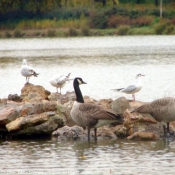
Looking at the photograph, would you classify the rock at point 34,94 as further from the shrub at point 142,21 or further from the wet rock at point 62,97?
the shrub at point 142,21

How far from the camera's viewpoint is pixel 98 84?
2762 centimetres

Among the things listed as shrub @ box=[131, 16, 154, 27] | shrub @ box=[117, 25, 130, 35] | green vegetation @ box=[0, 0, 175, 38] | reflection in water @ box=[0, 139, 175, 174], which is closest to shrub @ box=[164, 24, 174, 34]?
green vegetation @ box=[0, 0, 175, 38]

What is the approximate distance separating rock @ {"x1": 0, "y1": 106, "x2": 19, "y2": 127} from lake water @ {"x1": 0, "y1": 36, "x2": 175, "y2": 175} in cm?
42

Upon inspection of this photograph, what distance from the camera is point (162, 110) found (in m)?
14.4

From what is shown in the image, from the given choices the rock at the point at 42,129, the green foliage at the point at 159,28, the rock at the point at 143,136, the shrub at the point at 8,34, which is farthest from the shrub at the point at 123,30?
the rock at the point at 143,136

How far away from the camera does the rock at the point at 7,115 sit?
15422 mm

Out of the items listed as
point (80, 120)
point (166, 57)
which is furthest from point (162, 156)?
point (166, 57)

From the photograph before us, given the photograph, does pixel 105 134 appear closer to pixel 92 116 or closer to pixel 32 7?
pixel 92 116

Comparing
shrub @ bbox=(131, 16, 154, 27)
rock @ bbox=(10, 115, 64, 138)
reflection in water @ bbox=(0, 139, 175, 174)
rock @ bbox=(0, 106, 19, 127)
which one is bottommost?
reflection in water @ bbox=(0, 139, 175, 174)

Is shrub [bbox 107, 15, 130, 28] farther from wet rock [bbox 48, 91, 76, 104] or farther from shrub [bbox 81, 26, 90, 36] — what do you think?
wet rock [bbox 48, 91, 76, 104]

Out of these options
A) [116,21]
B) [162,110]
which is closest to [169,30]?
[116,21]

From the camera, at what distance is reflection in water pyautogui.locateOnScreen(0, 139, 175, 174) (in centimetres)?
1216

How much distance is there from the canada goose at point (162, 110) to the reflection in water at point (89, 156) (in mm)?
469

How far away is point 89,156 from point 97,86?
13.5 m
